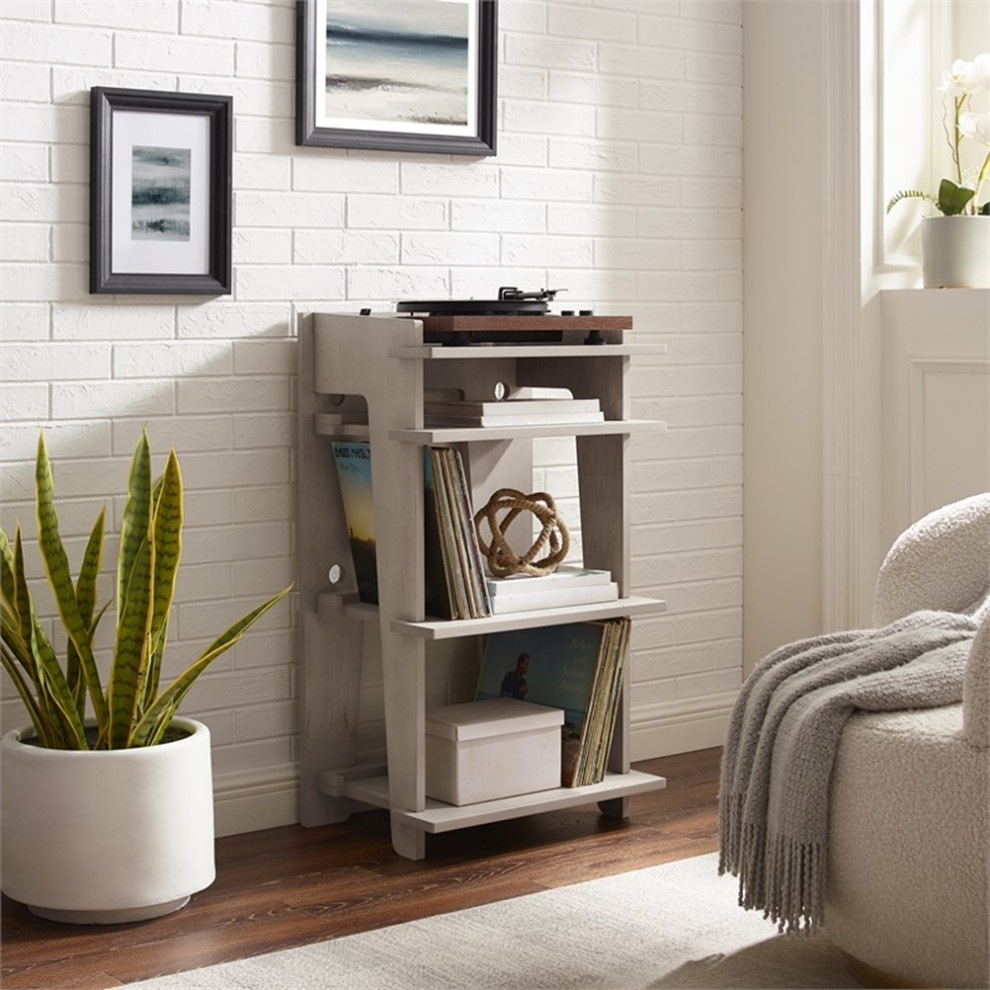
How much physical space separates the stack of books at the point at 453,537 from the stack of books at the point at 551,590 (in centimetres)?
4

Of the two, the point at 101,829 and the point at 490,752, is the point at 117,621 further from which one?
the point at 490,752

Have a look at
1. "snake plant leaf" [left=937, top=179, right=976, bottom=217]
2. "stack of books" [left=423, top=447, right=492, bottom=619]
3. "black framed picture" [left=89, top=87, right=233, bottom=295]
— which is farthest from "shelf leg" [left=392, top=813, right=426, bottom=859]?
"snake plant leaf" [left=937, top=179, right=976, bottom=217]

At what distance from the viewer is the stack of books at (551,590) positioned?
3000 millimetres

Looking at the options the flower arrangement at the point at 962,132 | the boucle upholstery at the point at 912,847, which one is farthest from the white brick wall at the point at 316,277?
the boucle upholstery at the point at 912,847

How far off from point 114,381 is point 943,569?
1.51 meters

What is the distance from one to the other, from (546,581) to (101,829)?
955 millimetres

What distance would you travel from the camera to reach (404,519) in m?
2.90

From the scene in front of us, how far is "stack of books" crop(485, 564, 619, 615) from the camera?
3.00m

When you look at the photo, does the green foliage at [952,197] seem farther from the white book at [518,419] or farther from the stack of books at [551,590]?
the stack of books at [551,590]

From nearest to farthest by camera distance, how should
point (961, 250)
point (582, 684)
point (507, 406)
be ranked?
point (507, 406) → point (582, 684) → point (961, 250)

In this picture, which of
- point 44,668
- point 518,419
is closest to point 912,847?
point 518,419

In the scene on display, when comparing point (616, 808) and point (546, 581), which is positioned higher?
point (546, 581)

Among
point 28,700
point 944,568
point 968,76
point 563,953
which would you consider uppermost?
point 968,76

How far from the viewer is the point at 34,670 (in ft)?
8.68
